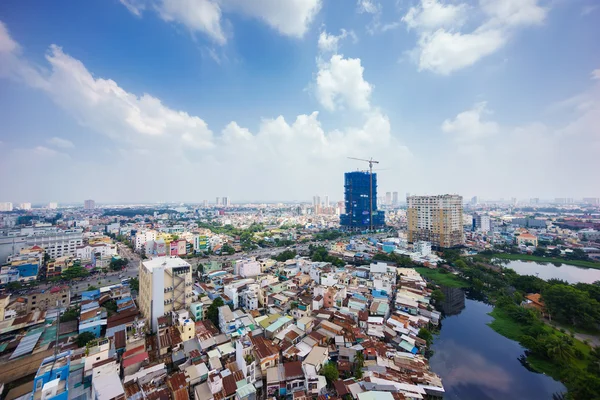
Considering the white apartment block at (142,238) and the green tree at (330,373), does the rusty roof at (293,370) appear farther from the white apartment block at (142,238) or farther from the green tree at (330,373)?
the white apartment block at (142,238)

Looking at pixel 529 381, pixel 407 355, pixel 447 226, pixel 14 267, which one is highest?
pixel 447 226

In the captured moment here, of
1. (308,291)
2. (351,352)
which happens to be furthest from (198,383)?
(308,291)

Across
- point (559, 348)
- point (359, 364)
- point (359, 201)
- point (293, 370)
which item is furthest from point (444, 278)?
point (359, 201)

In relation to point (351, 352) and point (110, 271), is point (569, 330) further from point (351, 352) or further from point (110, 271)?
point (110, 271)

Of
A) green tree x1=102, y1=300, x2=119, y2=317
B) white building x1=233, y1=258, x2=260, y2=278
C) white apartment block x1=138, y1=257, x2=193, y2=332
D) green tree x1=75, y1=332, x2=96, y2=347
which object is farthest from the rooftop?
white building x1=233, y1=258, x2=260, y2=278

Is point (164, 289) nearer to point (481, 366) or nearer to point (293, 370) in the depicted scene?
point (293, 370)

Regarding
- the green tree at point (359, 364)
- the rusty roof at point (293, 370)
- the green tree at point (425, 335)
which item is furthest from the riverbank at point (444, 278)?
the rusty roof at point (293, 370)

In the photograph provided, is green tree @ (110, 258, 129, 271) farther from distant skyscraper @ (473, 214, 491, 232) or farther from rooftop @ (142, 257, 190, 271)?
distant skyscraper @ (473, 214, 491, 232)
